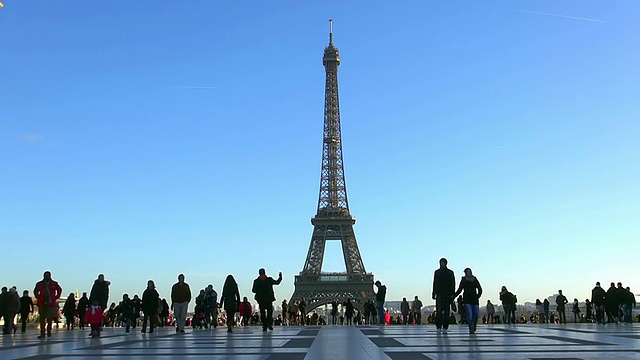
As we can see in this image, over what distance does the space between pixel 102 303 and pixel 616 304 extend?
55.7 feet

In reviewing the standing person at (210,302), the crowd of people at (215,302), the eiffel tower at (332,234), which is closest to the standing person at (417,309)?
the crowd of people at (215,302)

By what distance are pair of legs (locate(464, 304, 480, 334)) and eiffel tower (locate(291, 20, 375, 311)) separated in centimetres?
6343

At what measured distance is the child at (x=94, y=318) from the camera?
55.8 ft

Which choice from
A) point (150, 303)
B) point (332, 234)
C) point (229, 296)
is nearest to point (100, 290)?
point (150, 303)

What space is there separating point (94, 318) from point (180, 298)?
294cm

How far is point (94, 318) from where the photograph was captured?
1731cm

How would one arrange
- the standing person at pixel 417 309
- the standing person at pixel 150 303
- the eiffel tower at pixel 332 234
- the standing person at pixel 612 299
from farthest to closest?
the eiffel tower at pixel 332 234 < the standing person at pixel 417 309 < the standing person at pixel 612 299 < the standing person at pixel 150 303

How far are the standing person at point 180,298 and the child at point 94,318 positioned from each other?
2.40 m

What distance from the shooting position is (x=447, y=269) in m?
Result: 16.9

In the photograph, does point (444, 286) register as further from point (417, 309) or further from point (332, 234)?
point (332, 234)

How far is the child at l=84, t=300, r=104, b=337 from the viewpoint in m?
17.0

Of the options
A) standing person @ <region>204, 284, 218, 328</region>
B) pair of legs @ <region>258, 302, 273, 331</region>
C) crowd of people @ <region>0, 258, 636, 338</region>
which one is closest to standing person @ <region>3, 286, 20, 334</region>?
crowd of people @ <region>0, 258, 636, 338</region>

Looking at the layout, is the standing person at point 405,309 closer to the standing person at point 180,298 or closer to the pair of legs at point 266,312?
the pair of legs at point 266,312

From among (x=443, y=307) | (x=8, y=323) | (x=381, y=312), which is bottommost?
(x=8, y=323)
